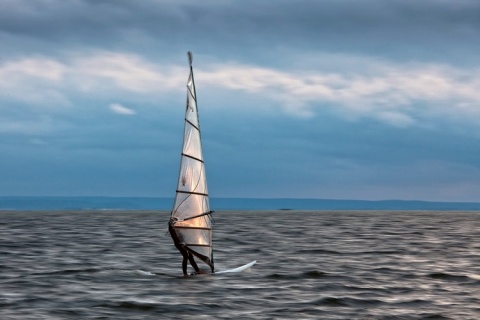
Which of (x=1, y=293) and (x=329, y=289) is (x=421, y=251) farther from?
(x=1, y=293)

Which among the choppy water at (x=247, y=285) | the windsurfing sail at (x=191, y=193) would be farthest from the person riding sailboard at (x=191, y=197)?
the choppy water at (x=247, y=285)

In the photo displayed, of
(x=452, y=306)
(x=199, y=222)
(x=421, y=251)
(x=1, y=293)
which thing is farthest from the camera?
(x=421, y=251)

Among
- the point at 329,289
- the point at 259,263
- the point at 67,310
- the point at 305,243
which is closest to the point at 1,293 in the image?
the point at 67,310

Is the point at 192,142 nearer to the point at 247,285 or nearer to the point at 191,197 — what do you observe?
the point at 191,197

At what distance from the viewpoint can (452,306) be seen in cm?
2616

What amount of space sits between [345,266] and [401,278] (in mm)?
5426

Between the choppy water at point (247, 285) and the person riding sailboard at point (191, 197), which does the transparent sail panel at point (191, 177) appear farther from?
the choppy water at point (247, 285)

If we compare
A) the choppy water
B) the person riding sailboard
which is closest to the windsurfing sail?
the person riding sailboard

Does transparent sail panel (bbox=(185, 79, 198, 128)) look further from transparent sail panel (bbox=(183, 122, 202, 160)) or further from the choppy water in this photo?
the choppy water

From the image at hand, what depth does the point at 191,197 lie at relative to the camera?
30.7m

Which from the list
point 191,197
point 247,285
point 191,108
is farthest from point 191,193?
point 247,285

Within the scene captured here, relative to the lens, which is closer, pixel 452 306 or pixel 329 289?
pixel 452 306

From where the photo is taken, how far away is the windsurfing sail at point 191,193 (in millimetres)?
30453

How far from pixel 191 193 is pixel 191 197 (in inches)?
6.3
